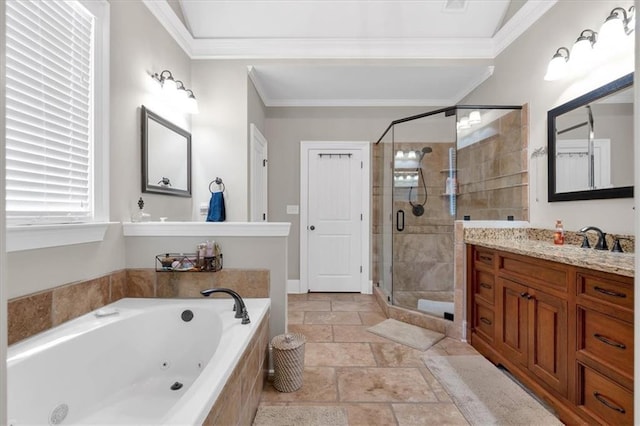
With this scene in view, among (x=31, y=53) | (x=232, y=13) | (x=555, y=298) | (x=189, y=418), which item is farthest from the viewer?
(x=232, y=13)

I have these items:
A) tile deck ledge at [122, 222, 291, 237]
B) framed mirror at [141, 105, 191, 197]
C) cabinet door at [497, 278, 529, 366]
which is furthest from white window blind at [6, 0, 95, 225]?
cabinet door at [497, 278, 529, 366]

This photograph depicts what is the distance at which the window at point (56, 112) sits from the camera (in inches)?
47.7

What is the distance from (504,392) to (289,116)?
3.49 m

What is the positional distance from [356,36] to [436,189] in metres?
1.82

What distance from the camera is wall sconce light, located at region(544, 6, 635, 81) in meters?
1.65

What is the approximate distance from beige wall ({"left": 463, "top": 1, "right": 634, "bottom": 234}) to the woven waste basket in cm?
206

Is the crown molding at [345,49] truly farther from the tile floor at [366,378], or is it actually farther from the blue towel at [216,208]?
the tile floor at [366,378]

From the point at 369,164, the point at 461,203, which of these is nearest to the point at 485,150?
the point at 461,203

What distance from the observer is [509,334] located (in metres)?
1.95

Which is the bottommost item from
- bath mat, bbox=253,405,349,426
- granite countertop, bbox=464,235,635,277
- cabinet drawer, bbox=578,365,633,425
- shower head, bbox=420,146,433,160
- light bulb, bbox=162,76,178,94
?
bath mat, bbox=253,405,349,426

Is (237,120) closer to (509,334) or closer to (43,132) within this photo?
(43,132)

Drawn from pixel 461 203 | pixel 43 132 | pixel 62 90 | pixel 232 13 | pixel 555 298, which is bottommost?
pixel 555 298

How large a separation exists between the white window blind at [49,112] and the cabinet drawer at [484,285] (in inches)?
105

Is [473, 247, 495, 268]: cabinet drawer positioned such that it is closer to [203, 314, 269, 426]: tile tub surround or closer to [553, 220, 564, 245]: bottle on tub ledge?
[553, 220, 564, 245]: bottle on tub ledge
